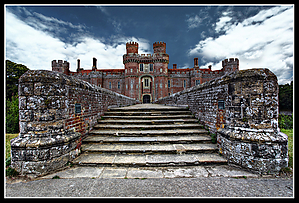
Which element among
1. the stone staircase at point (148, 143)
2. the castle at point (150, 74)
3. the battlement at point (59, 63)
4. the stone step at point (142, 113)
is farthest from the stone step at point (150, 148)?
the battlement at point (59, 63)

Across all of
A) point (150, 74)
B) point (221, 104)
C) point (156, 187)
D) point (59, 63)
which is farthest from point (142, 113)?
point (59, 63)

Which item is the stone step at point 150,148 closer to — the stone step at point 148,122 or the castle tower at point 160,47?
the stone step at point 148,122

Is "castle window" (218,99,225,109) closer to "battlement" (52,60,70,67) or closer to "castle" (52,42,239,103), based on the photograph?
"castle" (52,42,239,103)

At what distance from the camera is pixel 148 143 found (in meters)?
4.41

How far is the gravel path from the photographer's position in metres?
2.38

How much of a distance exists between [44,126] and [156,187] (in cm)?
302

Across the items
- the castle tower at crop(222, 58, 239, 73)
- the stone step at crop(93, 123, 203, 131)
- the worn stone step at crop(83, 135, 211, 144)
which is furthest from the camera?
the castle tower at crop(222, 58, 239, 73)

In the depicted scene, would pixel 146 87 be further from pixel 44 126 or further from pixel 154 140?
pixel 44 126

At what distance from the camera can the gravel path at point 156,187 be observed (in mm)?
2377

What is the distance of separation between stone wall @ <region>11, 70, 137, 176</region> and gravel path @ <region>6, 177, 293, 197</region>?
0.47m

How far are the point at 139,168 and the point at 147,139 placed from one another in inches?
51.6

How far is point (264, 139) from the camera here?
314 cm

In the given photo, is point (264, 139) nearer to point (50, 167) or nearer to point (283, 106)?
point (50, 167)

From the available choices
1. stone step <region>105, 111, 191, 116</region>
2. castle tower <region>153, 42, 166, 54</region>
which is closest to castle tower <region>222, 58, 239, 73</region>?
castle tower <region>153, 42, 166, 54</region>
